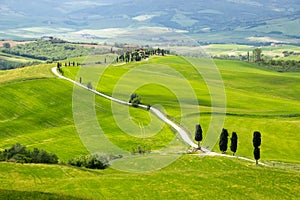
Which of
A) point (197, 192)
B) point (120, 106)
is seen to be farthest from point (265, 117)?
point (197, 192)

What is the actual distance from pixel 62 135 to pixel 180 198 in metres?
60.4

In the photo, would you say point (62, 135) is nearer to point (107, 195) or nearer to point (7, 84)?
point (7, 84)

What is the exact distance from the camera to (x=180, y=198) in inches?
2087

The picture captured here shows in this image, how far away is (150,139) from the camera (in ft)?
335

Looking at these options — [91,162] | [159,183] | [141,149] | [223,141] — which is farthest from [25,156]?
[223,141]

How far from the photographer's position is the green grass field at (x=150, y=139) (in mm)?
54969

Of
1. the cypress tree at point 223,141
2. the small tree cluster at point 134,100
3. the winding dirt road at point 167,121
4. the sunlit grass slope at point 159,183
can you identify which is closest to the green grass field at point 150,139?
the sunlit grass slope at point 159,183

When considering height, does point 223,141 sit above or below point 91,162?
above

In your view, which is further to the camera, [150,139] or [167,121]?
[167,121]

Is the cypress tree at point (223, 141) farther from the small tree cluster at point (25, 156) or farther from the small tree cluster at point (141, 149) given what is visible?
the small tree cluster at point (25, 156)

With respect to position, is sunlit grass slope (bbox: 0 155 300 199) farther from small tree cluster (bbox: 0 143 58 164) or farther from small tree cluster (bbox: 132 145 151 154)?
small tree cluster (bbox: 132 145 151 154)

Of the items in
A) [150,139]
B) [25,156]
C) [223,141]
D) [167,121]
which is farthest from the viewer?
[167,121]

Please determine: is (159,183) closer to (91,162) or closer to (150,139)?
(91,162)

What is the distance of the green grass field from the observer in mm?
54969
